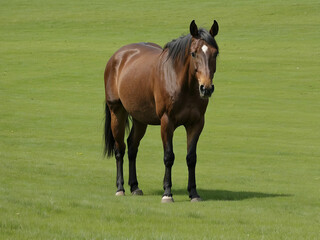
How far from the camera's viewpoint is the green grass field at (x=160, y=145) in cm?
896

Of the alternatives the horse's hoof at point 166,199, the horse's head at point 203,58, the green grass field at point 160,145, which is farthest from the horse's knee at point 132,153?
the horse's head at point 203,58

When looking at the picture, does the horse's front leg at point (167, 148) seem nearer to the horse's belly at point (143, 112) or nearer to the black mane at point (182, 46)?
the horse's belly at point (143, 112)

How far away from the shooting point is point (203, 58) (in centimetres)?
1093

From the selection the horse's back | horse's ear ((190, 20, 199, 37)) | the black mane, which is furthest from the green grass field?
horse's ear ((190, 20, 199, 37))

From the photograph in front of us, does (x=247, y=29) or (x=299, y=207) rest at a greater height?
(x=299, y=207)

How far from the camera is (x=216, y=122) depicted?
79.2 feet

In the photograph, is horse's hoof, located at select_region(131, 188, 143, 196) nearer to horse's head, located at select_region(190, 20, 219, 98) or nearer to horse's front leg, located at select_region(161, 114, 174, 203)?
horse's front leg, located at select_region(161, 114, 174, 203)

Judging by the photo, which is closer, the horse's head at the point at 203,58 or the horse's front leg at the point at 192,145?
the horse's head at the point at 203,58

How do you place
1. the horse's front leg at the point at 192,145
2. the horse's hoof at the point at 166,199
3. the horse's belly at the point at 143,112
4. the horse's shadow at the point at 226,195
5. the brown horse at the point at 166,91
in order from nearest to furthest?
the brown horse at the point at 166,91
the horse's hoof at the point at 166,199
the horse's front leg at the point at 192,145
the horse's shadow at the point at 226,195
the horse's belly at the point at 143,112

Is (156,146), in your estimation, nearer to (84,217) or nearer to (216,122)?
(216,122)

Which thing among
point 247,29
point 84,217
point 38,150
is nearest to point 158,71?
point 84,217

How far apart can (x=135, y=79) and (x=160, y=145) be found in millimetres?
6728

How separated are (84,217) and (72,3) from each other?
212 feet

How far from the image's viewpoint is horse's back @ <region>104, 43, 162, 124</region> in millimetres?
12508
